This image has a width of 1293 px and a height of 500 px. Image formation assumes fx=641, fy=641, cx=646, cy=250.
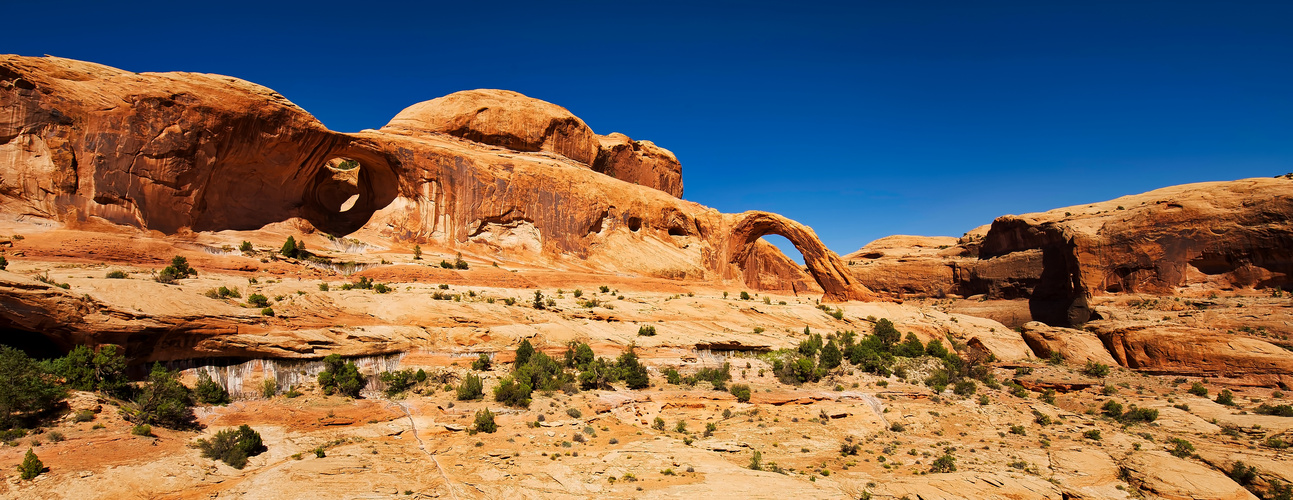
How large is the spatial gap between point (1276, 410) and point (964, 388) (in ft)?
31.3

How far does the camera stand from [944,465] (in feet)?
53.5

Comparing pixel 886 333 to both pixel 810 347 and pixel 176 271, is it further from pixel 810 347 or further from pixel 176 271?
pixel 176 271

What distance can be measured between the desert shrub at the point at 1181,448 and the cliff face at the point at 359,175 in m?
19.1

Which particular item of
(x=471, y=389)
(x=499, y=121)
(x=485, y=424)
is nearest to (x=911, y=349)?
(x=471, y=389)

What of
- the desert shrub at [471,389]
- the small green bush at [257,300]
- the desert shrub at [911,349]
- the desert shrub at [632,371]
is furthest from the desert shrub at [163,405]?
the desert shrub at [911,349]

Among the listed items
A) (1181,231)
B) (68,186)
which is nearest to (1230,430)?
(1181,231)

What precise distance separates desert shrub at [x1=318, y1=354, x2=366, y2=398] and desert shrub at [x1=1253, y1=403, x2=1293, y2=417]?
95.3 feet

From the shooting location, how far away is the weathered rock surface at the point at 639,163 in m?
42.0

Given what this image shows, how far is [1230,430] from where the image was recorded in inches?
781

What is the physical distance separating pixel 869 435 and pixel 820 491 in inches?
224

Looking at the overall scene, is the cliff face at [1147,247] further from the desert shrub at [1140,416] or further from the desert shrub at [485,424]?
the desert shrub at [485,424]

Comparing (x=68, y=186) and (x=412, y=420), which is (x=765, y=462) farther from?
(x=68, y=186)

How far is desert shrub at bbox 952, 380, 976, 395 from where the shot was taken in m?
23.7

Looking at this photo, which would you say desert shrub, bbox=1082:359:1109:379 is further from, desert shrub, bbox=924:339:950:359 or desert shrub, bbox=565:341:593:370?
desert shrub, bbox=565:341:593:370
